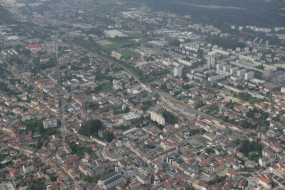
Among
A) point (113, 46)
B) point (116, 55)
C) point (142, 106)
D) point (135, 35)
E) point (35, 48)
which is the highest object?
point (142, 106)

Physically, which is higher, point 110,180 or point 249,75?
point 110,180

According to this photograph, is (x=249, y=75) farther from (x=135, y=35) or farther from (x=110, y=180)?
(x=135, y=35)

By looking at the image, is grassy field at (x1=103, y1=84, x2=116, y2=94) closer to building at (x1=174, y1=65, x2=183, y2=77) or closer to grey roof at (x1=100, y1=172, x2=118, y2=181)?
building at (x1=174, y1=65, x2=183, y2=77)

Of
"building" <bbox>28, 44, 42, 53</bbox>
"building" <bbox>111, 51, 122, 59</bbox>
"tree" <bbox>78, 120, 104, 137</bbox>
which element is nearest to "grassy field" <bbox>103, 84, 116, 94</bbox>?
"tree" <bbox>78, 120, 104, 137</bbox>

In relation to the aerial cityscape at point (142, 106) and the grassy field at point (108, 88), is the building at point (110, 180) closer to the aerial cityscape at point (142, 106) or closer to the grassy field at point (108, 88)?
the aerial cityscape at point (142, 106)

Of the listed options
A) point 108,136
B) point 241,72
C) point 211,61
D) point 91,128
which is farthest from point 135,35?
point 108,136

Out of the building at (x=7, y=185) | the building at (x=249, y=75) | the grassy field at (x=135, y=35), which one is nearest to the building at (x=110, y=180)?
the building at (x=7, y=185)

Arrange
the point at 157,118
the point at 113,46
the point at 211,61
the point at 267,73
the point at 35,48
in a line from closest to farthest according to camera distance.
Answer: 1. the point at 157,118
2. the point at 267,73
3. the point at 211,61
4. the point at 35,48
5. the point at 113,46
